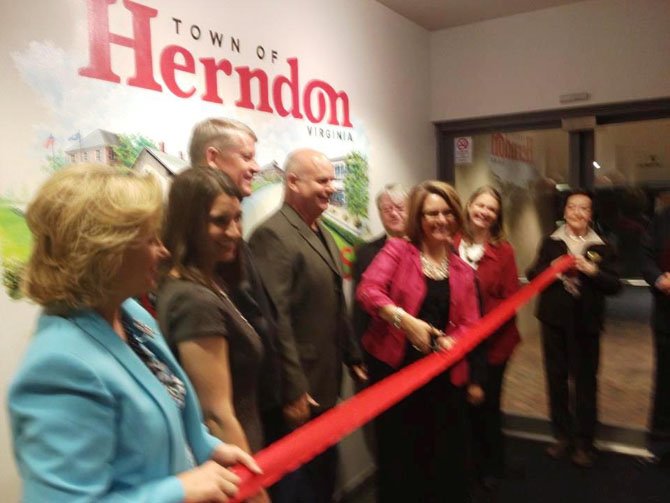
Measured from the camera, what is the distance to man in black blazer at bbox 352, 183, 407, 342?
328cm

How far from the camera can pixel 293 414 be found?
2.19m

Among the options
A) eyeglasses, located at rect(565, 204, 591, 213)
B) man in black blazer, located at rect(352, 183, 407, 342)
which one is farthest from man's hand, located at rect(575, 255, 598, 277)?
man in black blazer, located at rect(352, 183, 407, 342)

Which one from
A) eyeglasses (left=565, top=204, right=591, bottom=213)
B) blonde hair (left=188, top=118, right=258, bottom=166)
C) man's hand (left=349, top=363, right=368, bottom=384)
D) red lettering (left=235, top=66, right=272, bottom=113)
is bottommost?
man's hand (left=349, top=363, right=368, bottom=384)

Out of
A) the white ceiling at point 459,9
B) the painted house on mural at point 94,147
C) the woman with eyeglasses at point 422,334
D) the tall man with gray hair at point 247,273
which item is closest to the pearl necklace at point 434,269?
the woman with eyeglasses at point 422,334

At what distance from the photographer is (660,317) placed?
345 cm

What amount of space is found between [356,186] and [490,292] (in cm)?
98

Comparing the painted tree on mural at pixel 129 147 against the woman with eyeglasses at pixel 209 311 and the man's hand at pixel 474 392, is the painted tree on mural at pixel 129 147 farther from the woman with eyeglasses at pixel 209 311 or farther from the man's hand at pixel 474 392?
the man's hand at pixel 474 392

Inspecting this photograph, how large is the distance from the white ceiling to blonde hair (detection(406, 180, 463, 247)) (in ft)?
5.71

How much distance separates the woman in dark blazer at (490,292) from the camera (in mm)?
3232

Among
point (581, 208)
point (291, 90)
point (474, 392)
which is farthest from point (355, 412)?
point (581, 208)

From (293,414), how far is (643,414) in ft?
9.96

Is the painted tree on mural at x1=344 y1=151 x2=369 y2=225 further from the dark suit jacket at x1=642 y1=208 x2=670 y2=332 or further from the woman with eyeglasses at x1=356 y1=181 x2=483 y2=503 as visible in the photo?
the dark suit jacket at x1=642 y1=208 x2=670 y2=332

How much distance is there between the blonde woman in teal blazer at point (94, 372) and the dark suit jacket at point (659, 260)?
309 centimetres

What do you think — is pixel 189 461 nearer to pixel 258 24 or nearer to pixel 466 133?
pixel 258 24
